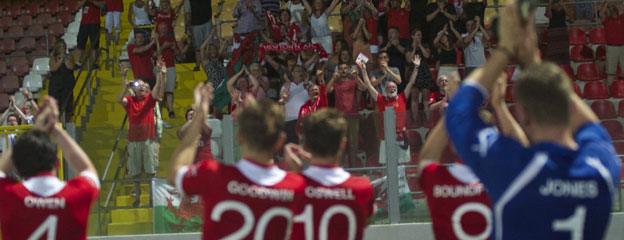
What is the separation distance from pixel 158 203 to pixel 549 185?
1007 centimetres

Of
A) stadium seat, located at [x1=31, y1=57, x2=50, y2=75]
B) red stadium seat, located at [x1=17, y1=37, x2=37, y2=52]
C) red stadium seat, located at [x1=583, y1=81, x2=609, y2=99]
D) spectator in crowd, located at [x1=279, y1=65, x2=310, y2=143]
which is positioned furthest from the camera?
red stadium seat, located at [x1=17, y1=37, x2=37, y2=52]

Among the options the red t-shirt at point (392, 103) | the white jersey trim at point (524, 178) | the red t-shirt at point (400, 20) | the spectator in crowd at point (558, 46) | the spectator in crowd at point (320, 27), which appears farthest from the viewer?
the spectator in crowd at point (558, 46)

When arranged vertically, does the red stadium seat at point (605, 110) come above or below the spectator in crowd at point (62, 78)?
below

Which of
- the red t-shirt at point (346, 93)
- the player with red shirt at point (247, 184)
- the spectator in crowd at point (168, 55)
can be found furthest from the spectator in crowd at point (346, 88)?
the player with red shirt at point (247, 184)

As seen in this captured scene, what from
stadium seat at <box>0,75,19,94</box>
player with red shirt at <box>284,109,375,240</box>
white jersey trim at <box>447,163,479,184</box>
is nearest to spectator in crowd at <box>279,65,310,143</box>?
white jersey trim at <box>447,163,479,184</box>

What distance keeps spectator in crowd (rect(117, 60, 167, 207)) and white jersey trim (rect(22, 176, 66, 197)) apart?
309 inches

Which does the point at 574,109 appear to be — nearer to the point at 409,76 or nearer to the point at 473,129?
the point at 473,129

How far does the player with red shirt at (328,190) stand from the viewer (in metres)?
6.95

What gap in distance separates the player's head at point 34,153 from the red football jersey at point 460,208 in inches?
88.3

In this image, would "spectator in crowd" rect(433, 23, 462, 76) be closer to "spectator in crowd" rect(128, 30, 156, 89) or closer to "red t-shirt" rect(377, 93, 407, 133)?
"red t-shirt" rect(377, 93, 407, 133)

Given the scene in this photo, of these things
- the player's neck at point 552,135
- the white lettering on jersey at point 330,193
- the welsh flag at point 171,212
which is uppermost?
the player's neck at point 552,135

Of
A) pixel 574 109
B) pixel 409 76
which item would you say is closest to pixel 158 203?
pixel 409 76

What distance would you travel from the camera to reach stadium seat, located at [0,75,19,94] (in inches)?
952

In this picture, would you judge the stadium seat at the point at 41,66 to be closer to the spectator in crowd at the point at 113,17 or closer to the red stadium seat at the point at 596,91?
the spectator in crowd at the point at 113,17
